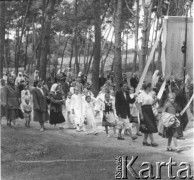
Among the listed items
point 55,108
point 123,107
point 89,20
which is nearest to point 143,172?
point 123,107

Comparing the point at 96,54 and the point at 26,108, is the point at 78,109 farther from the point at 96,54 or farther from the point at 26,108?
the point at 96,54

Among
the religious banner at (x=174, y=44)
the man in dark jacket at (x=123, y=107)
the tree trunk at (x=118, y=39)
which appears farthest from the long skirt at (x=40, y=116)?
the tree trunk at (x=118, y=39)

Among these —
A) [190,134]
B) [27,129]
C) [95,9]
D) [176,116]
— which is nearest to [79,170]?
[176,116]

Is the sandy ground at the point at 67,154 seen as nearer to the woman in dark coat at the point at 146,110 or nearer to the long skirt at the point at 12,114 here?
the long skirt at the point at 12,114

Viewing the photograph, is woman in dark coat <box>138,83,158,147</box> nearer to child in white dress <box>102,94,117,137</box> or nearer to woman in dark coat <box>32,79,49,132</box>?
child in white dress <box>102,94,117,137</box>

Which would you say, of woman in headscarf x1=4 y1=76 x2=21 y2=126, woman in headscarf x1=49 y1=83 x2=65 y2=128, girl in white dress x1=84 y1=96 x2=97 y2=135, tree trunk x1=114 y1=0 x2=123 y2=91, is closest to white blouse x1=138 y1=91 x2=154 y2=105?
girl in white dress x1=84 y1=96 x2=97 y2=135

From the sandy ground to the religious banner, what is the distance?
6.95 feet

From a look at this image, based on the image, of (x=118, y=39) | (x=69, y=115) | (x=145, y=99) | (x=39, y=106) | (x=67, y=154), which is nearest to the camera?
(x=67, y=154)

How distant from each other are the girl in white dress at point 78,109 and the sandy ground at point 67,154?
46 cm

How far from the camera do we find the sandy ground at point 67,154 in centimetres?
818

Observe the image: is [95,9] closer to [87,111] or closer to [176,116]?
[87,111]

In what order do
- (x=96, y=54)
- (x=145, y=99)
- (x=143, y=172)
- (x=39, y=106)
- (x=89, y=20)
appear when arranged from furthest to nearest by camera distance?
(x=89, y=20) < (x=96, y=54) < (x=39, y=106) < (x=145, y=99) < (x=143, y=172)

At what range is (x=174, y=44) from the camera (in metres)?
11.4

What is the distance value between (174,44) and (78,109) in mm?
3744
